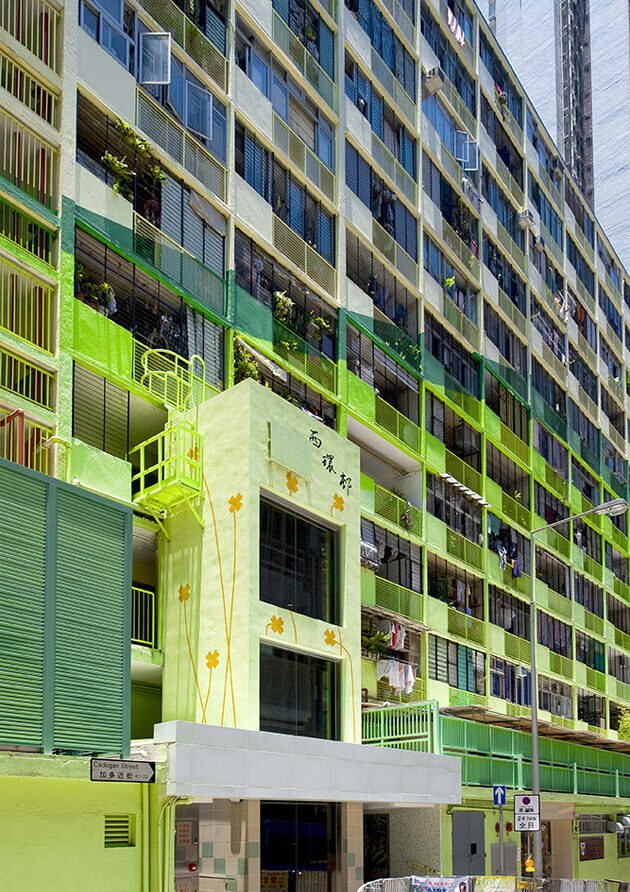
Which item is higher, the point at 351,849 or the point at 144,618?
the point at 144,618

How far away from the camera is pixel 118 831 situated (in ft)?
64.9

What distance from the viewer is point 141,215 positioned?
27.1 m

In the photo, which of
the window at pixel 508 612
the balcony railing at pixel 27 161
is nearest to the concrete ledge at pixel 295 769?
the balcony railing at pixel 27 161

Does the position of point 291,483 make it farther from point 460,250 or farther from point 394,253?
point 460,250

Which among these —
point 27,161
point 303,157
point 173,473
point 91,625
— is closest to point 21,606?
point 91,625

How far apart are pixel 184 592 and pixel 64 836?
22.9ft

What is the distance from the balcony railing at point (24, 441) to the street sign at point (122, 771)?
20.3 ft

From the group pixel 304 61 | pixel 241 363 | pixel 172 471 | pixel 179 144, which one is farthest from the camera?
pixel 304 61

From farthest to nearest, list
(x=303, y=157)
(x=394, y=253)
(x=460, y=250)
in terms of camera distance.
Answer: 1. (x=460, y=250)
2. (x=394, y=253)
3. (x=303, y=157)

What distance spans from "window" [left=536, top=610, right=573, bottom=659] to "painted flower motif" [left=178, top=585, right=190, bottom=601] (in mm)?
26374

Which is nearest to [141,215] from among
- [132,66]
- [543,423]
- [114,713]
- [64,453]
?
[132,66]

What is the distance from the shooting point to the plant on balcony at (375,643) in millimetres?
33781

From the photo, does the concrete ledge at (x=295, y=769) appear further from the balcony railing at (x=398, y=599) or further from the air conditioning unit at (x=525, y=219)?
the air conditioning unit at (x=525, y=219)

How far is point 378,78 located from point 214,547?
22.1m
